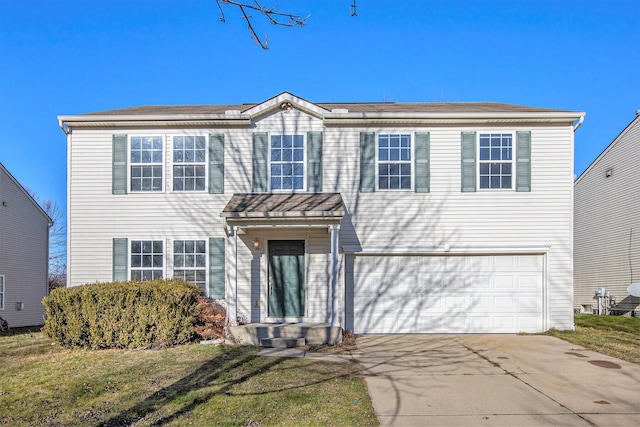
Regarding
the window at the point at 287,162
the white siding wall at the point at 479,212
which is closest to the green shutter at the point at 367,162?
the white siding wall at the point at 479,212

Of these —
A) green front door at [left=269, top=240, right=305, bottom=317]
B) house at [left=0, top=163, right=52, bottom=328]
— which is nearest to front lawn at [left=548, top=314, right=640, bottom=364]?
green front door at [left=269, top=240, right=305, bottom=317]

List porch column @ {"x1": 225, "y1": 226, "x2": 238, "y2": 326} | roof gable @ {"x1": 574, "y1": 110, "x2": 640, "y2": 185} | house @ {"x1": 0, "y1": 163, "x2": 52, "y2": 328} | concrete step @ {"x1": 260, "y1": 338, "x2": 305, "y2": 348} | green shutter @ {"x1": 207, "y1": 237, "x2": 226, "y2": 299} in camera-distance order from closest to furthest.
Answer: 1. concrete step @ {"x1": 260, "y1": 338, "x2": 305, "y2": 348}
2. porch column @ {"x1": 225, "y1": 226, "x2": 238, "y2": 326}
3. green shutter @ {"x1": 207, "y1": 237, "x2": 226, "y2": 299}
4. roof gable @ {"x1": 574, "y1": 110, "x2": 640, "y2": 185}
5. house @ {"x1": 0, "y1": 163, "x2": 52, "y2": 328}

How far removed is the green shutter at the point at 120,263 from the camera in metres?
11.3

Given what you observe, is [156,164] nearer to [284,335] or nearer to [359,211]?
[359,211]

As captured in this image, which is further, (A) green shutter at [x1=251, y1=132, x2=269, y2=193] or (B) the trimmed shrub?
(A) green shutter at [x1=251, y1=132, x2=269, y2=193]

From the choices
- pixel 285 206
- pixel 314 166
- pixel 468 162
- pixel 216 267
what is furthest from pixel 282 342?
pixel 468 162

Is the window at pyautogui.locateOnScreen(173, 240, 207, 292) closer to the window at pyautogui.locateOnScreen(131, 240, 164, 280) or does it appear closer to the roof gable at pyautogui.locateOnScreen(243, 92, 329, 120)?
the window at pyautogui.locateOnScreen(131, 240, 164, 280)

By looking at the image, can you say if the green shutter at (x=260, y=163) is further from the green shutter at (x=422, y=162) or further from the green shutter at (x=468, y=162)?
the green shutter at (x=468, y=162)

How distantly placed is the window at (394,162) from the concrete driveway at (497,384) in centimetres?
365

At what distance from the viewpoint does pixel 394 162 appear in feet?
37.6

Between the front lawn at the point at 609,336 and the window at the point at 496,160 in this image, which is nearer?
the front lawn at the point at 609,336

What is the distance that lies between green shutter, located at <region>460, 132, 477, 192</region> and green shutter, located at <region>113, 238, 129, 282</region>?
8.12 metres

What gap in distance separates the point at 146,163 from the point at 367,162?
528 cm

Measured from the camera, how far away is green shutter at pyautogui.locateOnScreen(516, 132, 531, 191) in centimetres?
1134
